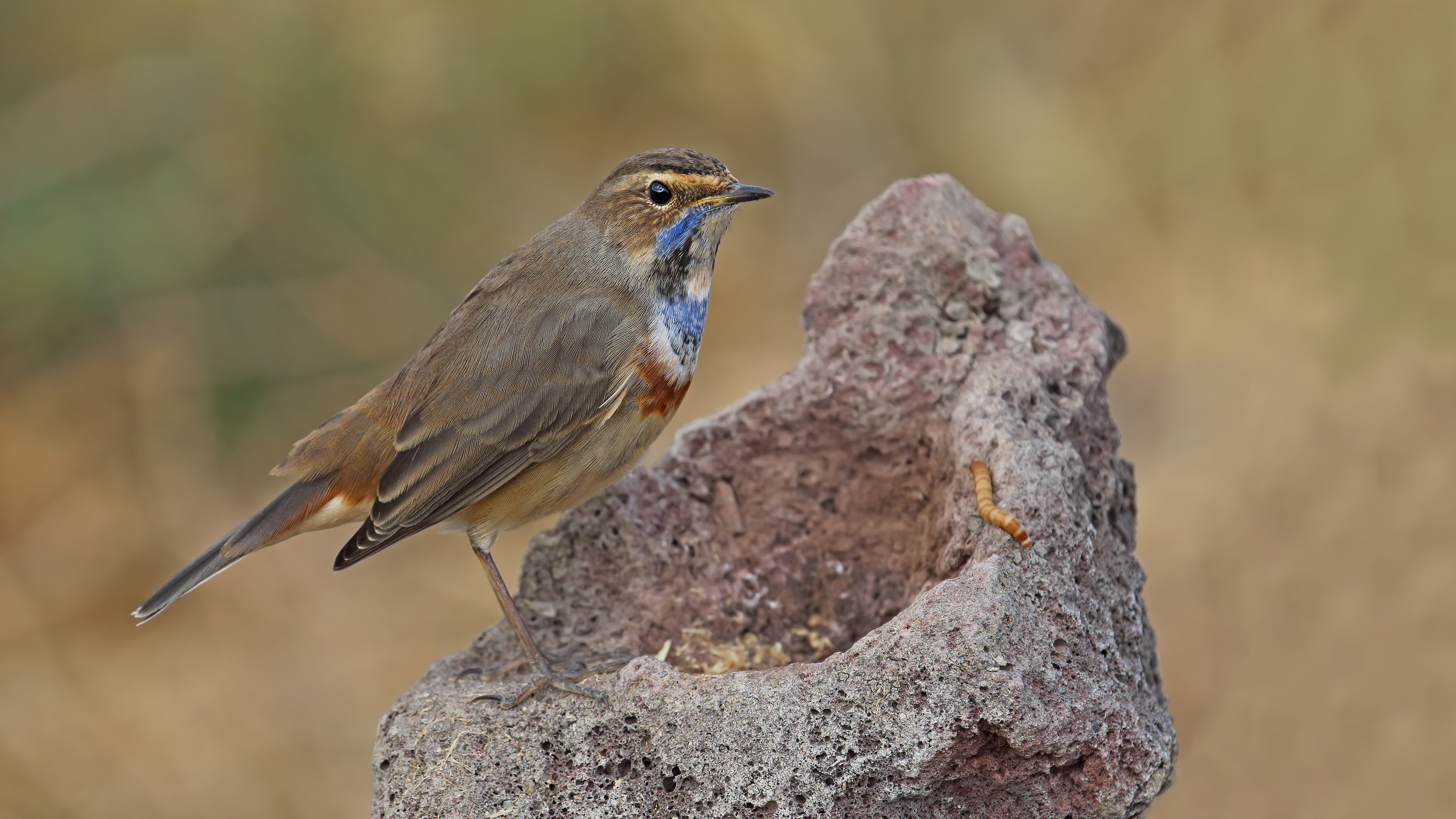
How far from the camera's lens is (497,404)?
193 inches

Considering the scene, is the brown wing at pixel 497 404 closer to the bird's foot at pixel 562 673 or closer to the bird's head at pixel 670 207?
the bird's head at pixel 670 207

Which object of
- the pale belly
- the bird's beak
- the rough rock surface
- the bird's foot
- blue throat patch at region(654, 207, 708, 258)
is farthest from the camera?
blue throat patch at region(654, 207, 708, 258)

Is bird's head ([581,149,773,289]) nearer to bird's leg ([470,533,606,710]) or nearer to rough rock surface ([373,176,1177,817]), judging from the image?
rough rock surface ([373,176,1177,817])

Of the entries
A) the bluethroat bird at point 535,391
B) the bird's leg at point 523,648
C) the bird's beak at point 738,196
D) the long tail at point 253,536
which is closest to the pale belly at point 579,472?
the bluethroat bird at point 535,391

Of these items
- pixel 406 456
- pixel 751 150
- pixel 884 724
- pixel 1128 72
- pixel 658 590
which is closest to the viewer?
pixel 884 724

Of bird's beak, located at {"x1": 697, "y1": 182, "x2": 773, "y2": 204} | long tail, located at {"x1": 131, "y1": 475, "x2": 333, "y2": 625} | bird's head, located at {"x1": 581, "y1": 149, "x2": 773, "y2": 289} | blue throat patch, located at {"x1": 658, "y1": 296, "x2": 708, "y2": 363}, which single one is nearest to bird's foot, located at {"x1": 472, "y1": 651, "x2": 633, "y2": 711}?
long tail, located at {"x1": 131, "y1": 475, "x2": 333, "y2": 625}

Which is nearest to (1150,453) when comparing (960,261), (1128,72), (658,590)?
(1128,72)

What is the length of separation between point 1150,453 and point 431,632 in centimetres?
471

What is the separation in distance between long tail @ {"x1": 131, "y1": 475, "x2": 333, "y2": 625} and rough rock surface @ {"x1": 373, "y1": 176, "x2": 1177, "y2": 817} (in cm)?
92

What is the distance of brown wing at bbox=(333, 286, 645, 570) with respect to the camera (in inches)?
189

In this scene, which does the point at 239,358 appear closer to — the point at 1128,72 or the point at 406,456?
the point at 406,456

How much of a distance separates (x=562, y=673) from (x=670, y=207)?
5.96 ft

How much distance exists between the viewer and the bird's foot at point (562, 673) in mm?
3843

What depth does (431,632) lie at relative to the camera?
8.61 meters
